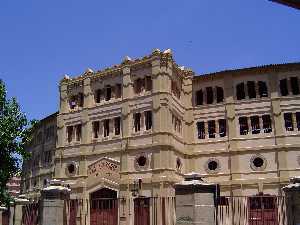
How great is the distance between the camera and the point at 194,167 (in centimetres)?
3578

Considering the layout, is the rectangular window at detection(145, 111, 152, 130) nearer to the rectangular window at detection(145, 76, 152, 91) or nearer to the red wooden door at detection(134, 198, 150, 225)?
the rectangular window at detection(145, 76, 152, 91)

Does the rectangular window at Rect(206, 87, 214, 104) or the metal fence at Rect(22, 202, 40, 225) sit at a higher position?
the rectangular window at Rect(206, 87, 214, 104)

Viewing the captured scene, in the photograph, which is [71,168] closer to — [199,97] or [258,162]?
[199,97]

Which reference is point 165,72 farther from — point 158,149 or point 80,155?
point 80,155

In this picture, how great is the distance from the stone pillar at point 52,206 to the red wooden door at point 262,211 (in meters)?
19.2

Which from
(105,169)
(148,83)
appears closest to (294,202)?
(148,83)

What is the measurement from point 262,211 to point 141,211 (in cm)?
933

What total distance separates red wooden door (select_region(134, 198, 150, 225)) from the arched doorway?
5.18 feet

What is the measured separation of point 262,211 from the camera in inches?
1235

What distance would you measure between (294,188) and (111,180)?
21.6 m

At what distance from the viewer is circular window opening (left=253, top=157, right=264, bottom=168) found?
112 feet

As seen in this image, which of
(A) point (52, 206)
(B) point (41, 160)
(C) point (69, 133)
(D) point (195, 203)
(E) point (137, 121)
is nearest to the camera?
(D) point (195, 203)

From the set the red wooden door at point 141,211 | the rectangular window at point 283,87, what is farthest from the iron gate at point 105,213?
the rectangular window at point 283,87

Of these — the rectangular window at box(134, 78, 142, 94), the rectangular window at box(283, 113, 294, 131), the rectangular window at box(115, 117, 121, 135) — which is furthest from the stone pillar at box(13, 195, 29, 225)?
the rectangular window at box(283, 113, 294, 131)
